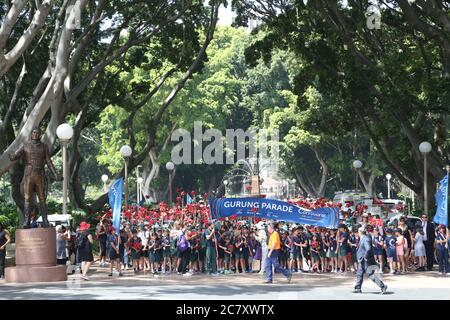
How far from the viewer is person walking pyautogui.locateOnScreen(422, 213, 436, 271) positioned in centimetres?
2737

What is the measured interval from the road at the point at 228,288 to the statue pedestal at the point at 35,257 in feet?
1.39

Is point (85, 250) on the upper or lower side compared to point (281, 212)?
lower

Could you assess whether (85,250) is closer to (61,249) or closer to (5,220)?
(61,249)

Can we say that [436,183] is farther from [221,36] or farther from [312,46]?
[221,36]

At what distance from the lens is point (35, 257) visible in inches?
899

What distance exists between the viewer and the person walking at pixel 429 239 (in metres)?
27.4

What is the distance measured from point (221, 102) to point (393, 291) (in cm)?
4684

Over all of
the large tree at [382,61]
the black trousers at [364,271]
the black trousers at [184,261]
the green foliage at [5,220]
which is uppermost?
the large tree at [382,61]

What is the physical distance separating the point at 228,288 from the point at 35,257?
4.82 meters

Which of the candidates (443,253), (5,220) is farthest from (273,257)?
(5,220)

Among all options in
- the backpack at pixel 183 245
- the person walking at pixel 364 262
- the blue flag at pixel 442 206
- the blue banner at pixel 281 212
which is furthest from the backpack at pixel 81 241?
the blue flag at pixel 442 206

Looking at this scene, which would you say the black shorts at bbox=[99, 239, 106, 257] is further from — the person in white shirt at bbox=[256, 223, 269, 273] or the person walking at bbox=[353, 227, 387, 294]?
the person walking at bbox=[353, 227, 387, 294]

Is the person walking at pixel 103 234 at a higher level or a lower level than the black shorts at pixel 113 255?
higher

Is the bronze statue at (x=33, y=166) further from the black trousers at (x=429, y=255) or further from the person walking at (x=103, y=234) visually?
the black trousers at (x=429, y=255)
